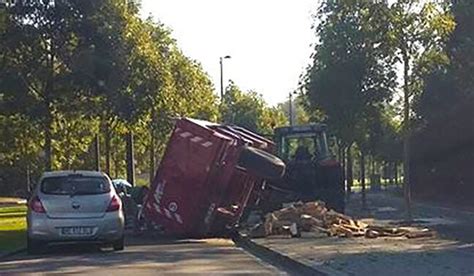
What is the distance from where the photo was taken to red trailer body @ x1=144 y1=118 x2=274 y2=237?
2259cm

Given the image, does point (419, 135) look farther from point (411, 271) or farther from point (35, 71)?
point (411, 271)

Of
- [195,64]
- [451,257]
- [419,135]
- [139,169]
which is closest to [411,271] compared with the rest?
[451,257]

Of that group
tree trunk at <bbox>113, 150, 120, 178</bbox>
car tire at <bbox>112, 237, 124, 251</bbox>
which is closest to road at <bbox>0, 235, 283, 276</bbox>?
car tire at <bbox>112, 237, 124, 251</bbox>

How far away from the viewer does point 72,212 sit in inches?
776

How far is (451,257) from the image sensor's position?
1661cm

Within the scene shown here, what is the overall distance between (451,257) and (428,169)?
35.9 m

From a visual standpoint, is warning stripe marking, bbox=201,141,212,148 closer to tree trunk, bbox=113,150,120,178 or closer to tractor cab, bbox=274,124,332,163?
tractor cab, bbox=274,124,332,163

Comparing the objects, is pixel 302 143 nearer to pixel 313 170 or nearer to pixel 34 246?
pixel 313 170

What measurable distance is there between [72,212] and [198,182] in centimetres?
376

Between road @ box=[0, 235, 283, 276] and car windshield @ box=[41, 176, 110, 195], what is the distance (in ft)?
4.00

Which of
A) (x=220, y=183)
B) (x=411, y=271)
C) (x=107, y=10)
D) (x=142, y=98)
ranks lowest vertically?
(x=411, y=271)

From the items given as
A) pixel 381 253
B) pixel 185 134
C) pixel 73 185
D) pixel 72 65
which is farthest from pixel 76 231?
pixel 72 65

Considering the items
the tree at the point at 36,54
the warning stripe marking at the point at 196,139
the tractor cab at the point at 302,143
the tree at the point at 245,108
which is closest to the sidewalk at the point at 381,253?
the warning stripe marking at the point at 196,139

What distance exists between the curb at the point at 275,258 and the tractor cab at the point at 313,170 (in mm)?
5117
